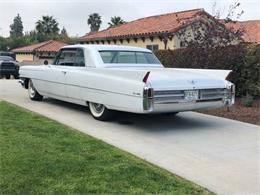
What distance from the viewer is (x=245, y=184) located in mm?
4723

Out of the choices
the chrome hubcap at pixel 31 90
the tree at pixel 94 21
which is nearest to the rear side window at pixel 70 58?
the chrome hubcap at pixel 31 90

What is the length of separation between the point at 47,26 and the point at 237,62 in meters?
59.3

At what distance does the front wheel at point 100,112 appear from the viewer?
26.2ft

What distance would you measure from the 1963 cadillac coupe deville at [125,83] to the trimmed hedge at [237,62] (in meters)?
2.87

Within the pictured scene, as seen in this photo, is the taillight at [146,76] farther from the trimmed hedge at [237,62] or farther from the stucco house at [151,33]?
the stucco house at [151,33]

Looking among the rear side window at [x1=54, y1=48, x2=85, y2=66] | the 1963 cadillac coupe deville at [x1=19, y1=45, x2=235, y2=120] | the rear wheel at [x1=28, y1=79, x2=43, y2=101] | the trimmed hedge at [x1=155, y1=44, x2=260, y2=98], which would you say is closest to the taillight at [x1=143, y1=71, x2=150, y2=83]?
the 1963 cadillac coupe deville at [x1=19, y1=45, x2=235, y2=120]

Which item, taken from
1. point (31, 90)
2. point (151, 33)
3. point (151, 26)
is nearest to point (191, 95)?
point (31, 90)

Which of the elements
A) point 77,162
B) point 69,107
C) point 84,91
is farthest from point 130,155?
point 69,107

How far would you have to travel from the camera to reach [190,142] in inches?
260

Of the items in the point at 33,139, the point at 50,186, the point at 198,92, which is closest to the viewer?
the point at 50,186

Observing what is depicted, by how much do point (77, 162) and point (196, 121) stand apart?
399 cm

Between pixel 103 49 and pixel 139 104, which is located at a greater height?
pixel 103 49

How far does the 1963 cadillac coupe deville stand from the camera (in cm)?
703

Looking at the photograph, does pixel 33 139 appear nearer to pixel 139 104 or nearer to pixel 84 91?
pixel 139 104
